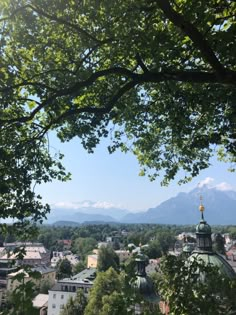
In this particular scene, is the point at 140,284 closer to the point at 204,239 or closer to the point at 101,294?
the point at 204,239

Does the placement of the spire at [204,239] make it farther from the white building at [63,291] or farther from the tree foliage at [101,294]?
the white building at [63,291]

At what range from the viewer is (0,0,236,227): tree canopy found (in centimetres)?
703

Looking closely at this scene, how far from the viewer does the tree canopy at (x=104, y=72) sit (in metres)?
7.03

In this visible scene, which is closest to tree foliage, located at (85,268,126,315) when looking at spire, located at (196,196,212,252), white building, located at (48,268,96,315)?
spire, located at (196,196,212,252)

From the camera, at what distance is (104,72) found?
774cm

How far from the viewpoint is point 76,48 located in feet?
29.0

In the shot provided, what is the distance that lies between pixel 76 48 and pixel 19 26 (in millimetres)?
1474

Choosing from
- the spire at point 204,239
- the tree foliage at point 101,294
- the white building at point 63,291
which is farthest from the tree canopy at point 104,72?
the white building at point 63,291

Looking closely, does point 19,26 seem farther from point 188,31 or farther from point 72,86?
point 188,31

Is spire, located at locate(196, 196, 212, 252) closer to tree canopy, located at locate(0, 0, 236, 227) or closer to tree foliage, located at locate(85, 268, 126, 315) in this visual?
tree foliage, located at locate(85, 268, 126, 315)

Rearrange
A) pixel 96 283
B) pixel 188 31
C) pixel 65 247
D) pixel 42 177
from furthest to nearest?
1. pixel 65 247
2. pixel 96 283
3. pixel 42 177
4. pixel 188 31

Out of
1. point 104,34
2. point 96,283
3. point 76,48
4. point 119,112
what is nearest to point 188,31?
point 104,34

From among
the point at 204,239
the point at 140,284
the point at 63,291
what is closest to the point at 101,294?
the point at 204,239

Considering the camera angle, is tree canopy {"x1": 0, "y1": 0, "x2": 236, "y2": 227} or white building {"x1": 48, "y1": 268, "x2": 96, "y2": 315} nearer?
tree canopy {"x1": 0, "y1": 0, "x2": 236, "y2": 227}
